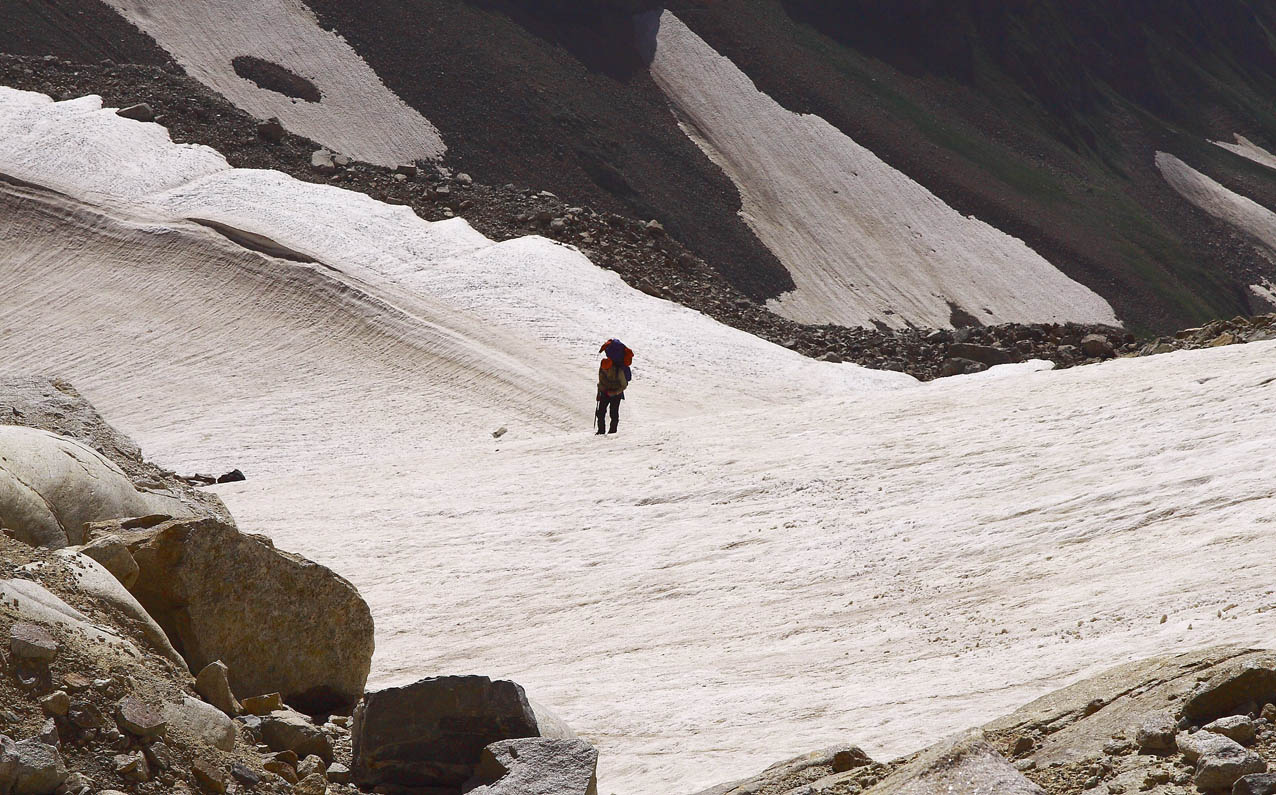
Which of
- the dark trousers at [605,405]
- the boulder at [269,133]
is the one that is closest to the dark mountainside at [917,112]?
the boulder at [269,133]

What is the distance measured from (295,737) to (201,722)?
77 centimetres

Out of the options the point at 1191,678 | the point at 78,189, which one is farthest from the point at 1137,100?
the point at 1191,678

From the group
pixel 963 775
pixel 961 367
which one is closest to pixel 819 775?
pixel 963 775

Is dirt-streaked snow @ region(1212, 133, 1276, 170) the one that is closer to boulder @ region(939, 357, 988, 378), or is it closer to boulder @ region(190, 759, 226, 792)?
boulder @ region(939, 357, 988, 378)

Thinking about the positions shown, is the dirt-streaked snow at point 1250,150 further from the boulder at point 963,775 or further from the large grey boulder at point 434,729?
the boulder at point 963,775

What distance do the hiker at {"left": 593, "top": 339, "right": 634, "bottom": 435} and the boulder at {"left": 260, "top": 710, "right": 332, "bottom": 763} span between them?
46.7 feet

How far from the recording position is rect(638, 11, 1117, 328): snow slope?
56875 millimetres

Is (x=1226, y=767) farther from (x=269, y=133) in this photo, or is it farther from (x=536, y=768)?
(x=269, y=133)

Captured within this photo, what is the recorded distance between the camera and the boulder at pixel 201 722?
20.4 feet

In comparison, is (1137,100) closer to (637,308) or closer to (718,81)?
(718,81)

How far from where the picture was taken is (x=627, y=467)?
61.1 feet

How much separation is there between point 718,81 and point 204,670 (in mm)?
63025

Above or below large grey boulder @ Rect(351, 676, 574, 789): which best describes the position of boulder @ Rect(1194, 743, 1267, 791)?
above

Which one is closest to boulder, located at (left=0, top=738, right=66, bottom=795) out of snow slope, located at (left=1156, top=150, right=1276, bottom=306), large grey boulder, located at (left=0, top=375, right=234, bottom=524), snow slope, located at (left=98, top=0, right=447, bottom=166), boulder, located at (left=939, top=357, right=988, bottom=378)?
large grey boulder, located at (left=0, top=375, right=234, bottom=524)
